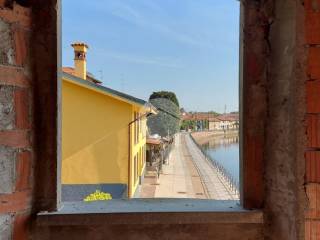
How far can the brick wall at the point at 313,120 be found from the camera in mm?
928

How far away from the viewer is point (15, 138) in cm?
97

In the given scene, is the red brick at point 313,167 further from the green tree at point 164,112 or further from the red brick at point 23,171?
the green tree at point 164,112

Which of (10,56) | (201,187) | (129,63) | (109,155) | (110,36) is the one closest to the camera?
(10,56)

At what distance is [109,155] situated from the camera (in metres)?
7.65

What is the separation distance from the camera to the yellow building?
7363 millimetres

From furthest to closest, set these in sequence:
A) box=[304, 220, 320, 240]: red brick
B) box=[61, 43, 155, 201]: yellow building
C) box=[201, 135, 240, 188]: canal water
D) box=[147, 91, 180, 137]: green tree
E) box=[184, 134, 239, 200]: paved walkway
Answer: box=[147, 91, 180, 137]: green tree
box=[184, 134, 239, 200]: paved walkway
box=[61, 43, 155, 201]: yellow building
box=[201, 135, 240, 188]: canal water
box=[304, 220, 320, 240]: red brick

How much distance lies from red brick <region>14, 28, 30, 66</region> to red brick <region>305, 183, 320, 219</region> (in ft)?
3.07

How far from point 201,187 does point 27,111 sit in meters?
10.5

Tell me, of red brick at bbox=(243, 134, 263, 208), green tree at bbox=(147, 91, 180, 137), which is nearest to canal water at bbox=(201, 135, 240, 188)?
red brick at bbox=(243, 134, 263, 208)

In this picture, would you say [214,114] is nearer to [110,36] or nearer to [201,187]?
[201,187]

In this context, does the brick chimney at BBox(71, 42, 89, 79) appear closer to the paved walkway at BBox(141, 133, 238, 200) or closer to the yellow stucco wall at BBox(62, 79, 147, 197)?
the yellow stucco wall at BBox(62, 79, 147, 197)

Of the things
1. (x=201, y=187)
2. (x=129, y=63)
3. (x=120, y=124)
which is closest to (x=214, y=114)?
(x=201, y=187)

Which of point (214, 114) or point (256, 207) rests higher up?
point (214, 114)

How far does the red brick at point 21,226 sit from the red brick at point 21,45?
47 cm
